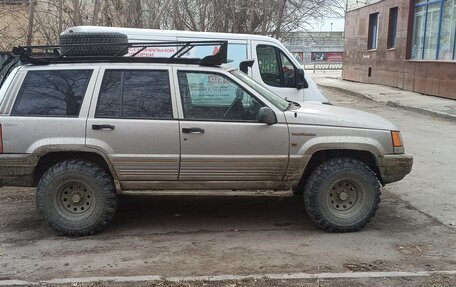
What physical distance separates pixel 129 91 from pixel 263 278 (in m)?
2.39

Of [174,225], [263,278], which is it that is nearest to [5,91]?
[174,225]

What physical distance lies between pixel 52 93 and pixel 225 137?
1.86 metres

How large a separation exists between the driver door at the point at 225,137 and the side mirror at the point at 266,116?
71 millimetres

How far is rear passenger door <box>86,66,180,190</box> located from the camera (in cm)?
504

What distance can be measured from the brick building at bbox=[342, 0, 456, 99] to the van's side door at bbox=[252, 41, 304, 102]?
10450 mm

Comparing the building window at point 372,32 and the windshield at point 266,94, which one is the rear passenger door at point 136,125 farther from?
the building window at point 372,32

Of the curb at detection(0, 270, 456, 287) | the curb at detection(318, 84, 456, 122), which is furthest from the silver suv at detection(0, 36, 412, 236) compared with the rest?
the curb at detection(318, 84, 456, 122)

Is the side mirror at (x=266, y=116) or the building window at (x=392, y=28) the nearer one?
the side mirror at (x=266, y=116)

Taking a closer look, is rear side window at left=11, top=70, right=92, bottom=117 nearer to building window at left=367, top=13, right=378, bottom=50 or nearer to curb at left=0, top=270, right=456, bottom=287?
curb at left=0, top=270, right=456, bottom=287

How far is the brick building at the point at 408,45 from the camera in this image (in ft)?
59.9

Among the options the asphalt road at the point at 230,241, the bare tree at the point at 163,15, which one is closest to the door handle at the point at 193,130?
the asphalt road at the point at 230,241

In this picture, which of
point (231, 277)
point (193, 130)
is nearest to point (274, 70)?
point (193, 130)

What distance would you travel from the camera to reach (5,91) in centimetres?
512

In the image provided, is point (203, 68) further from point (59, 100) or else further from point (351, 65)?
point (351, 65)
